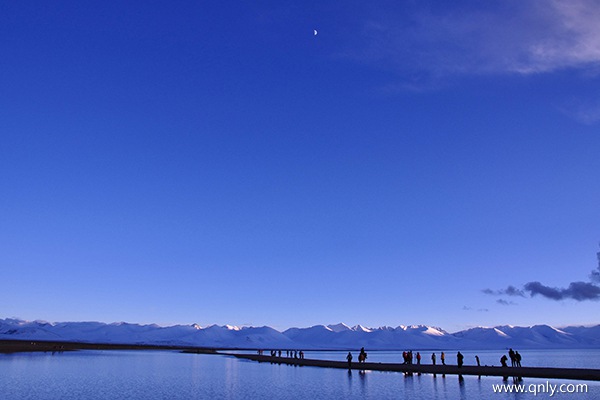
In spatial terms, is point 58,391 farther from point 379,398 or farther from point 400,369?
point 400,369

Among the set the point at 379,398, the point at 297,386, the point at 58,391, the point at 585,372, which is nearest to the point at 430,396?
the point at 379,398

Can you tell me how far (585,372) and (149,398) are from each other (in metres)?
42.3

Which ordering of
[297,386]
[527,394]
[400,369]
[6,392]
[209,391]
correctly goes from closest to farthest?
[527,394] → [6,392] → [209,391] → [297,386] → [400,369]

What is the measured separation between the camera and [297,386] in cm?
4569

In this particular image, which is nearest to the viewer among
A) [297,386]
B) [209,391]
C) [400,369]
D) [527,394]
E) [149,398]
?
[527,394]

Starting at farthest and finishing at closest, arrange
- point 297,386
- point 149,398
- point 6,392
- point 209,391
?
1. point 297,386
2. point 209,391
3. point 6,392
4. point 149,398

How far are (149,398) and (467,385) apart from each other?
27604mm

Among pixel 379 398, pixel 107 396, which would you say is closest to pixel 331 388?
pixel 379 398

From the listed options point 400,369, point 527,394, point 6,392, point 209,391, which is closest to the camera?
A: point 527,394

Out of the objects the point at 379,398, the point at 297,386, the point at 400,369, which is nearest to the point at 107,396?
the point at 297,386

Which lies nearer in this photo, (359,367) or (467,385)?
(467,385)

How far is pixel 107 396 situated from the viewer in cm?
3681

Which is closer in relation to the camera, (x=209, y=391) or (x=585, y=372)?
(x=209, y=391)

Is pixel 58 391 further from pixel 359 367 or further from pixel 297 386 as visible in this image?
pixel 359 367
